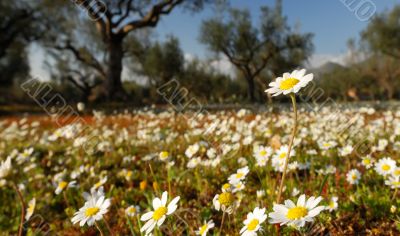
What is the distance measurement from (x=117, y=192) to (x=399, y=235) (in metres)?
2.65

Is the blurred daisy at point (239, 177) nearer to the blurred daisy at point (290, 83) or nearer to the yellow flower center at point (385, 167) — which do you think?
the blurred daisy at point (290, 83)

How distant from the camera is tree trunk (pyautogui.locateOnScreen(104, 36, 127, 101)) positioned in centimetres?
2280

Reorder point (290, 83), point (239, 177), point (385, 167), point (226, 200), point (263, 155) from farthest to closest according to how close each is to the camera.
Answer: point (263, 155)
point (385, 167)
point (239, 177)
point (226, 200)
point (290, 83)

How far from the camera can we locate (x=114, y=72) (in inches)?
907

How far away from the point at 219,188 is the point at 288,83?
2.16 metres

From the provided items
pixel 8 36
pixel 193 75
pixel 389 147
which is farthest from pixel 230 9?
pixel 389 147

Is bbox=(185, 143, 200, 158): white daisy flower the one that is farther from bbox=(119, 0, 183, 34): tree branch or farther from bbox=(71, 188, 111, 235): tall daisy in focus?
bbox=(119, 0, 183, 34): tree branch

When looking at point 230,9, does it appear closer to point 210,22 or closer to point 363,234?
point 210,22

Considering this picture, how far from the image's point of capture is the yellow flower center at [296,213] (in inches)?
54.6

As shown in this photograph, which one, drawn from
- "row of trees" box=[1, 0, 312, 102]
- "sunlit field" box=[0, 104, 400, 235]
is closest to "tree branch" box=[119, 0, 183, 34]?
"row of trees" box=[1, 0, 312, 102]

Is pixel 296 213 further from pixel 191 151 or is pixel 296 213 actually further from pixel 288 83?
pixel 191 151

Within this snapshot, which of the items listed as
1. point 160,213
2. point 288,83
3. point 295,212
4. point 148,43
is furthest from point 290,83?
point 148,43

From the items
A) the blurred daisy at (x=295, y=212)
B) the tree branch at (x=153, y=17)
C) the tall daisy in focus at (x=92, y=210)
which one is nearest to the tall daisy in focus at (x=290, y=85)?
the blurred daisy at (x=295, y=212)

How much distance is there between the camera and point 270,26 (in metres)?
35.5
